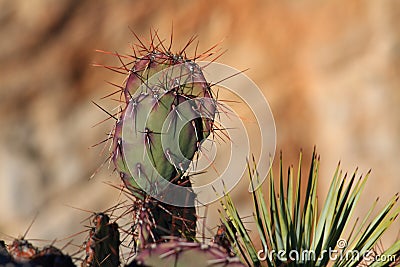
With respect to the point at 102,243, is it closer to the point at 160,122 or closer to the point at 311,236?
the point at 160,122

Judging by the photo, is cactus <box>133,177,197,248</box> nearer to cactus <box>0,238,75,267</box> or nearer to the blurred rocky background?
cactus <box>0,238,75,267</box>

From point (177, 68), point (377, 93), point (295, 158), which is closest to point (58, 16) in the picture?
point (295, 158)

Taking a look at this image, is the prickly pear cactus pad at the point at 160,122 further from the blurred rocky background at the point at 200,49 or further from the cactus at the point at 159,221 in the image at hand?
the blurred rocky background at the point at 200,49

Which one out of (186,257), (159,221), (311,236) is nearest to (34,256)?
(186,257)

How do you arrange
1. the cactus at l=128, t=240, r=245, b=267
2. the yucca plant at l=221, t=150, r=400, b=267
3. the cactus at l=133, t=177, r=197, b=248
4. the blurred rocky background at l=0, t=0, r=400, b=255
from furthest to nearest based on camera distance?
the blurred rocky background at l=0, t=0, r=400, b=255
the yucca plant at l=221, t=150, r=400, b=267
the cactus at l=133, t=177, r=197, b=248
the cactus at l=128, t=240, r=245, b=267

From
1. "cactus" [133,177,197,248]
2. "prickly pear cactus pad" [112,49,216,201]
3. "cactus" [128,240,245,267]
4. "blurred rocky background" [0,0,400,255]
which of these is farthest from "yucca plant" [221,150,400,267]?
"blurred rocky background" [0,0,400,255]

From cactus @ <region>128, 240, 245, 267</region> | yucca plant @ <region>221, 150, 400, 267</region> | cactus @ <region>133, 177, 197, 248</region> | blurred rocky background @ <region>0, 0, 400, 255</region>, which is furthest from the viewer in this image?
blurred rocky background @ <region>0, 0, 400, 255</region>
